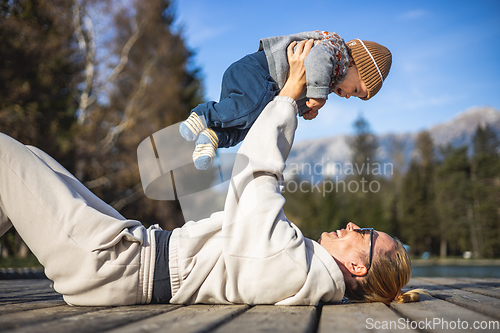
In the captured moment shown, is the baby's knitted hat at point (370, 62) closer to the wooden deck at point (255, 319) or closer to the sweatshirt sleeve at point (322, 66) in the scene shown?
the sweatshirt sleeve at point (322, 66)

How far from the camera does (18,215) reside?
1624mm

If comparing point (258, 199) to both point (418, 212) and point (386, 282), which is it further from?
point (418, 212)

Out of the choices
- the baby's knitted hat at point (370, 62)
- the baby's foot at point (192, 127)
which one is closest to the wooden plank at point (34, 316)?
the baby's foot at point (192, 127)

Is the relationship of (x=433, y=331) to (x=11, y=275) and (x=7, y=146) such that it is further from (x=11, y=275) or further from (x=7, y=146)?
(x=11, y=275)

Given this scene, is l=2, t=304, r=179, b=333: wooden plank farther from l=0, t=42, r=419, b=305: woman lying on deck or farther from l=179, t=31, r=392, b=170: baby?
l=179, t=31, r=392, b=170: baby

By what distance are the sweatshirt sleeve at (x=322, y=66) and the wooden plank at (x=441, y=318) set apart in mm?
1120

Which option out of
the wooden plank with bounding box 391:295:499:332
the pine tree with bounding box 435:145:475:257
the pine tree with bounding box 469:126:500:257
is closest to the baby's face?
the wooden plank with bounding box 391:295:499:332

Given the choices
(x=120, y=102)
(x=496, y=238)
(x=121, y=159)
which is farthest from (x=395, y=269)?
(x=496, y=238)

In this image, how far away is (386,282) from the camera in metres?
1.96

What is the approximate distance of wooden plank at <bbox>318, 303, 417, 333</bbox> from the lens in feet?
3.99

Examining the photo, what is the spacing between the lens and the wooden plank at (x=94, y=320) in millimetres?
1133

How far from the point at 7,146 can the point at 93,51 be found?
12541 mm

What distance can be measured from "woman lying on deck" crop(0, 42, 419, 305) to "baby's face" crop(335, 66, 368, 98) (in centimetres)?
77

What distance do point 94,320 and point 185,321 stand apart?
11.6 inches
